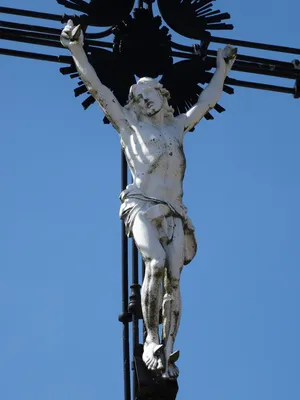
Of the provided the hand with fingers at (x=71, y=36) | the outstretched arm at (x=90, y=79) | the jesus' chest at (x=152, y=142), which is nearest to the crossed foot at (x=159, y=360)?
the jesus' chest at (x=152, y=142)

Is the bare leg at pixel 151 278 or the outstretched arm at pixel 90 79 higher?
the outstretched arm at pixel 90 79

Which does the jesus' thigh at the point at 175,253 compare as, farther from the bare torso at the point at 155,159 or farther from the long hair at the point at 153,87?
the long hair at the point at 153,87

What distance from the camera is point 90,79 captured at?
10.7 m

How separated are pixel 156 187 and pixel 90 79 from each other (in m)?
1.00

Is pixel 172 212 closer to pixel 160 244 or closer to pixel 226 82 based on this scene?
pixel 160 244

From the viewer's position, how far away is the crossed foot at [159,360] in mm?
9594

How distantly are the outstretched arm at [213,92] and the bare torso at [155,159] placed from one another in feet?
1.10

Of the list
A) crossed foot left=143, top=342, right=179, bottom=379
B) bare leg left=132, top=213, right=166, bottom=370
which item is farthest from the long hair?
crossed foot left=143, top=342, right=179, bottom=379

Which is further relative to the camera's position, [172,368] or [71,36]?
[71,36]

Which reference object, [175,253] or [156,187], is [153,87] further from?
[175,253]

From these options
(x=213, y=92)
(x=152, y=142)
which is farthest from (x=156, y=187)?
(x=213, y=92)

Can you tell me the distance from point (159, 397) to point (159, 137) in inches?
76.6

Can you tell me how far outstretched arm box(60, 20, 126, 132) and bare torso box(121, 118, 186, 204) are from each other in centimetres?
14

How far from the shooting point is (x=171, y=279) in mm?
9969
